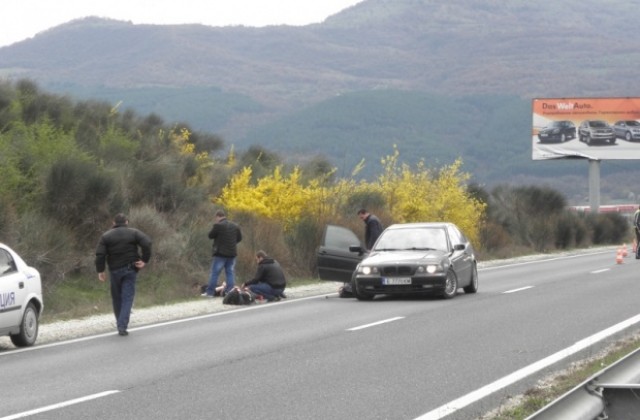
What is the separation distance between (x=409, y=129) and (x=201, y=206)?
5816 inches

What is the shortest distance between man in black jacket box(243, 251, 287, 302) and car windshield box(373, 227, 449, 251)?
1.89 metres

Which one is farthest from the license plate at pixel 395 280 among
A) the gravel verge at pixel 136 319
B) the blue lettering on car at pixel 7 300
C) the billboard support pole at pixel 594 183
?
the billboard support pole at pixel 594 183

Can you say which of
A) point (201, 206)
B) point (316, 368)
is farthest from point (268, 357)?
point (201, 206)

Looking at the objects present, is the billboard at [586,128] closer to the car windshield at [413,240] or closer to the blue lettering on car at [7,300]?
the car windshield at [413,240]

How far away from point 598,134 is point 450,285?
5047 cm

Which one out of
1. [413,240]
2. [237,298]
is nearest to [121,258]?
[237,298]

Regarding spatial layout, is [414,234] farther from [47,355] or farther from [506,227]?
[506,227]

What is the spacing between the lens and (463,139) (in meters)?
183

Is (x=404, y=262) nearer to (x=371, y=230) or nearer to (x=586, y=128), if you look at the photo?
(x=371, y=230)

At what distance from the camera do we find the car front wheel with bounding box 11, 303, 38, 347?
52.9ft

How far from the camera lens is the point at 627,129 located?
71.5 meters

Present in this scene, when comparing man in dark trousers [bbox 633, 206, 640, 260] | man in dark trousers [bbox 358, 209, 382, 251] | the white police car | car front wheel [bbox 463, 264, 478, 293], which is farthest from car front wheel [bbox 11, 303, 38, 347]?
man in dark trousers [bbox 633, 206, 640, 260]

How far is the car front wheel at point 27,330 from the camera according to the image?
1611 centimetres

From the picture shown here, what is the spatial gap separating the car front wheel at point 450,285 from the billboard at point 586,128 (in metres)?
49.1
